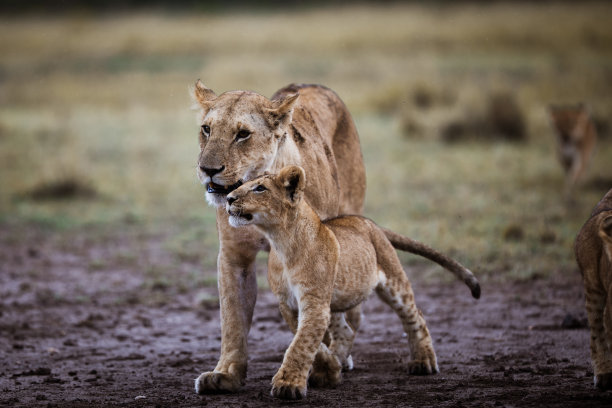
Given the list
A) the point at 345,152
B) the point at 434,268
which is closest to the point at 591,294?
the point at 345,152

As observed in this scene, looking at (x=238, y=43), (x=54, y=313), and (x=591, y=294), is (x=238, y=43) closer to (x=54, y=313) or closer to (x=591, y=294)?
(x=54, y=313)

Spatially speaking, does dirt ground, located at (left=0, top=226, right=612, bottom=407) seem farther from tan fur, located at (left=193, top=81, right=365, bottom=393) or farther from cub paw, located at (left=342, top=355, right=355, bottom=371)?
tan fur, located at (left=193, top=81, right=365, bottom=393)

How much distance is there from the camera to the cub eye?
4.52 metres

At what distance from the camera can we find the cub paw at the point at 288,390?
412cm

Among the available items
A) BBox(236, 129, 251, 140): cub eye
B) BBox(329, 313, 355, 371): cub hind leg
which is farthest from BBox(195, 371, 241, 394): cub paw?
BBox(236, 129, 251, 140): cub eye

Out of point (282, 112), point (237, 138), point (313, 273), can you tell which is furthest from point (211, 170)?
point (313, 273)

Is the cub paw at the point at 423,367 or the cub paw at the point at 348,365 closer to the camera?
the cub paw at the point at 423,367

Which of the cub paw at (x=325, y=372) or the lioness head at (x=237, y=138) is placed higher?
the lioness head at (x=237, y=138)

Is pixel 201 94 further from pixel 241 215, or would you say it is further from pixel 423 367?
pixel 423 367

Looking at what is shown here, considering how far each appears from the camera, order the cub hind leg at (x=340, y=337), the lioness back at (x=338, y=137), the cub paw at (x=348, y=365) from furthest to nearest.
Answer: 1. the lioness back at (x=338, y=137)
2. the cub paw at (x=348, y=365)
3. the cub hind leg at (x=340, y=337)

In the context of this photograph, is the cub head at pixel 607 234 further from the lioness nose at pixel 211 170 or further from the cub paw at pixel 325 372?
the lioness nose at pixel 211 170

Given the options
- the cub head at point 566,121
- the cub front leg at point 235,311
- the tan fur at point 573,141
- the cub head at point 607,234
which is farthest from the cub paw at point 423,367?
the cub head at point 566,121

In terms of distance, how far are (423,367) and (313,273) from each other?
2.87ft

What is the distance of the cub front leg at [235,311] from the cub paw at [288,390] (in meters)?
0.48
